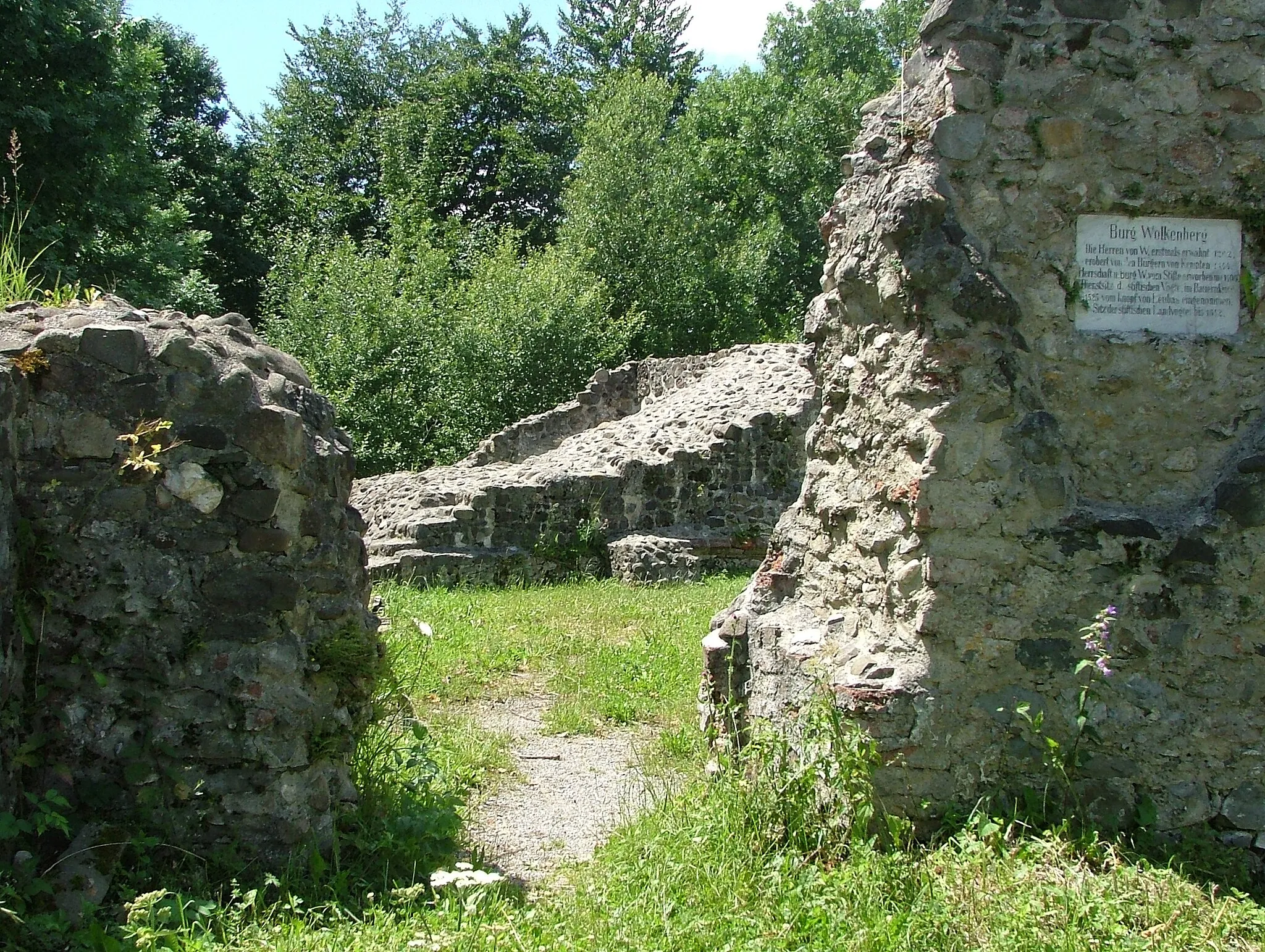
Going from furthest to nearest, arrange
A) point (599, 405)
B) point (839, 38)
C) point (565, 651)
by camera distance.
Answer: point (839, 38), point (599, 405), point (565, 651)

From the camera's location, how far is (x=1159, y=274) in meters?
4.30

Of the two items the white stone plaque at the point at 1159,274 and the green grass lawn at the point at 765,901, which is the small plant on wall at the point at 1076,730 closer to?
the green grass lawn at the point at 765,901

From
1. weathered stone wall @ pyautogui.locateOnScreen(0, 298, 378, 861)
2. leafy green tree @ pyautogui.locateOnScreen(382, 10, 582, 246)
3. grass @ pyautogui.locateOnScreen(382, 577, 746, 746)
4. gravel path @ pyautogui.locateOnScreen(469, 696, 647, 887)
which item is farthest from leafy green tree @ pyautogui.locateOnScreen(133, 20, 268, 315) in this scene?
weathered stone wall @ pyautogui.locateOnScreen(0, 298, 378, 861)

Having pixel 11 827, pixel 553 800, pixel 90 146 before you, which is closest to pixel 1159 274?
pixel 553 800

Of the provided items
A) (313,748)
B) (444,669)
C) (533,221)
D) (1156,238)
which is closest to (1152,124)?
(1156,238)

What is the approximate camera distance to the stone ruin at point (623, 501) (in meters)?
12.9

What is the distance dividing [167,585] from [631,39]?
3309 centimetres

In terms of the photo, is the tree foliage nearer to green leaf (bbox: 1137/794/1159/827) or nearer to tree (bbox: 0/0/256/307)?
tree (bbox: 0/0/256/307)

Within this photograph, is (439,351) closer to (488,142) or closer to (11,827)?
(488,142)

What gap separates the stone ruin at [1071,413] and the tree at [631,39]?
30.7m

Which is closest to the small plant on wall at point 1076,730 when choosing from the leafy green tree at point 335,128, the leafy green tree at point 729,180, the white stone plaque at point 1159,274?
the white stone plaque at point 1159,274

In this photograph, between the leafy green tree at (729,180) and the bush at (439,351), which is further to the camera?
the leafy green tree at (729,180)

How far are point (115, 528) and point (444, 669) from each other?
380 centimetres

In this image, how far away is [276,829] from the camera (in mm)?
3971
